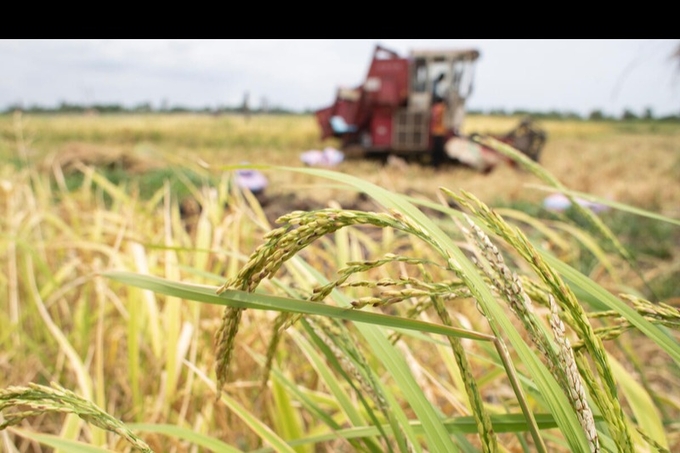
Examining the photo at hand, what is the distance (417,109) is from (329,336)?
10176 millimetres

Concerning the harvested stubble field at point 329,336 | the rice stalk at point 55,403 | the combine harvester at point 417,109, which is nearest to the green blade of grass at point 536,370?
the harvested stubble field at point 329,336

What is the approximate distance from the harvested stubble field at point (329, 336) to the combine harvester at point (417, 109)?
596cm

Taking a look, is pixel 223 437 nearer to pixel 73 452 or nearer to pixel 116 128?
pixel 73 452

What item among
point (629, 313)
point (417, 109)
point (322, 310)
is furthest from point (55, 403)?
point (417, 109)

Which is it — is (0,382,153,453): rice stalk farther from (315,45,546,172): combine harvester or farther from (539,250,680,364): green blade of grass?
(315,45,546,172): combine harvester

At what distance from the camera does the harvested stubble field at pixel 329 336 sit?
0.40 meters

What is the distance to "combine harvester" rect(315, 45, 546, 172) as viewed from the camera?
1022 centimetres

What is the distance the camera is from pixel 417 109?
34.1ft

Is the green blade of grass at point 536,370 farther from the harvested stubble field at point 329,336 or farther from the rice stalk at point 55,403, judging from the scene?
the rice stalk at point 55,403

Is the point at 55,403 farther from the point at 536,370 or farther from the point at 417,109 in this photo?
the point at 417,109

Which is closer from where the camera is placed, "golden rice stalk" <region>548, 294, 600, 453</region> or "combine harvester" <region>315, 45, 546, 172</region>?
"golden rice stalk" <region>548, 294, 600, 453</region>

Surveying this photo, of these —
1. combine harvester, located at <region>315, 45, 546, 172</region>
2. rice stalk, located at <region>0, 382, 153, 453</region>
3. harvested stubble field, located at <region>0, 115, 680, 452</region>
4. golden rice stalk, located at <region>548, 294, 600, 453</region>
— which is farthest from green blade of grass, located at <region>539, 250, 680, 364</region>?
combine harvester, located at <region>315, 45, 546, 172</region>

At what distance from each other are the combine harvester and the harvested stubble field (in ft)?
19.6

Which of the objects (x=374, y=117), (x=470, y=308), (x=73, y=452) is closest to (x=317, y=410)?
(x=73, y=452)
